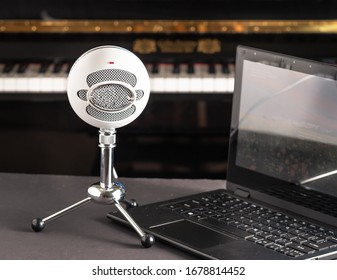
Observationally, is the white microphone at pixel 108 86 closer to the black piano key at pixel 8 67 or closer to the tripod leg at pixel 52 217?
the tripod leg at pixel 52 217

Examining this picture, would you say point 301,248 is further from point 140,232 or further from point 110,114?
point 110,114

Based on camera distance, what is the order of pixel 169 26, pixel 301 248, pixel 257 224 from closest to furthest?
pixel 301 248 < pixel 257 224 < pixel 169 26

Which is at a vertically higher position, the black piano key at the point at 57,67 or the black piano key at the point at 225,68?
the black piano key at the point at 225,68

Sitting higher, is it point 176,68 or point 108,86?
point 108,86

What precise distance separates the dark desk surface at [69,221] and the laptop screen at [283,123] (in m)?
0.15

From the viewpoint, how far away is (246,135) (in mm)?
2027

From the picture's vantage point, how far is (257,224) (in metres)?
1.82

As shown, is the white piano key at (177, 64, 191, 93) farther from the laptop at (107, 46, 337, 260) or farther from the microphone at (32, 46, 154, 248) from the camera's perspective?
the microphone at (32, 46, 154, 248)

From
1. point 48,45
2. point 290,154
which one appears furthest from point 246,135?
point 48,45

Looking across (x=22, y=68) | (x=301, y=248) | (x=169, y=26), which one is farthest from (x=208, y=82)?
(x=301, y=248)

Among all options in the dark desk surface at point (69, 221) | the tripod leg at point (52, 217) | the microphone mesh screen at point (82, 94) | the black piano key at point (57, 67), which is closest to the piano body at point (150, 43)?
the black piano key at point (57, 67)

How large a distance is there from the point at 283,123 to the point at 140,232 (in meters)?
0.39

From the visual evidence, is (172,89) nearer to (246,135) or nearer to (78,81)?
(246,135)

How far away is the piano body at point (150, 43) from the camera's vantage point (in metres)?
3.35
